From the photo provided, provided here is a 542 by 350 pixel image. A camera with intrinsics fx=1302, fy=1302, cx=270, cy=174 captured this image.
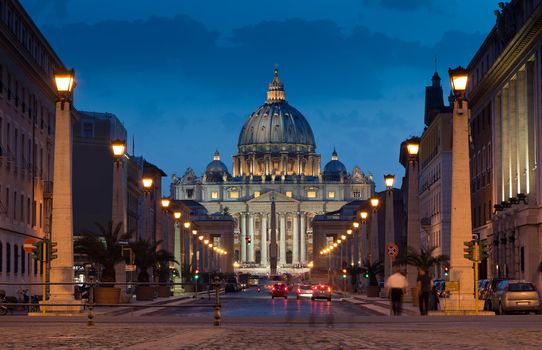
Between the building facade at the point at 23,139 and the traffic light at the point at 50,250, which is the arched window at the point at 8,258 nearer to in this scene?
the building facade at the point at 23,139

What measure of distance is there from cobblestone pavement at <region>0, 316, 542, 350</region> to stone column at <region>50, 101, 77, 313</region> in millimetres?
4825

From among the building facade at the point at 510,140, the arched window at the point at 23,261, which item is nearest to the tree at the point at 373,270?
the building facade at the point at 510,140

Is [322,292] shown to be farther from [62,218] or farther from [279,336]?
[279,336]

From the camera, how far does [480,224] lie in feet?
292

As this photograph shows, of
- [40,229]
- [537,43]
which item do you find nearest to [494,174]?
[537,43]

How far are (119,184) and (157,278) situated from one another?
87.2 feet

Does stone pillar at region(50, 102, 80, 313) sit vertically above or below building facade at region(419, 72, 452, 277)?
below

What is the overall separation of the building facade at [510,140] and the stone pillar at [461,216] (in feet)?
66.8

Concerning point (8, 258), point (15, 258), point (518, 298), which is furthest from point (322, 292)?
point (518, 298)

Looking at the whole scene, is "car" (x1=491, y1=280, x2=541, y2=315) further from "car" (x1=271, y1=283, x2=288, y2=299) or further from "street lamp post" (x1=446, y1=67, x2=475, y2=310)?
"car" (x1=271, y1=283, x2=288, y2=299)

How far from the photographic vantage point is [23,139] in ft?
228

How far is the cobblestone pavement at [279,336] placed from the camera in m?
23.8

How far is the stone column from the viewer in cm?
4122

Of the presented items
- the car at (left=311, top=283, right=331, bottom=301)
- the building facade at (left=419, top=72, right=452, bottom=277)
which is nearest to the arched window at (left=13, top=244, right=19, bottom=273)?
the car at (left=311, top=283, right=331, bottom=301)
